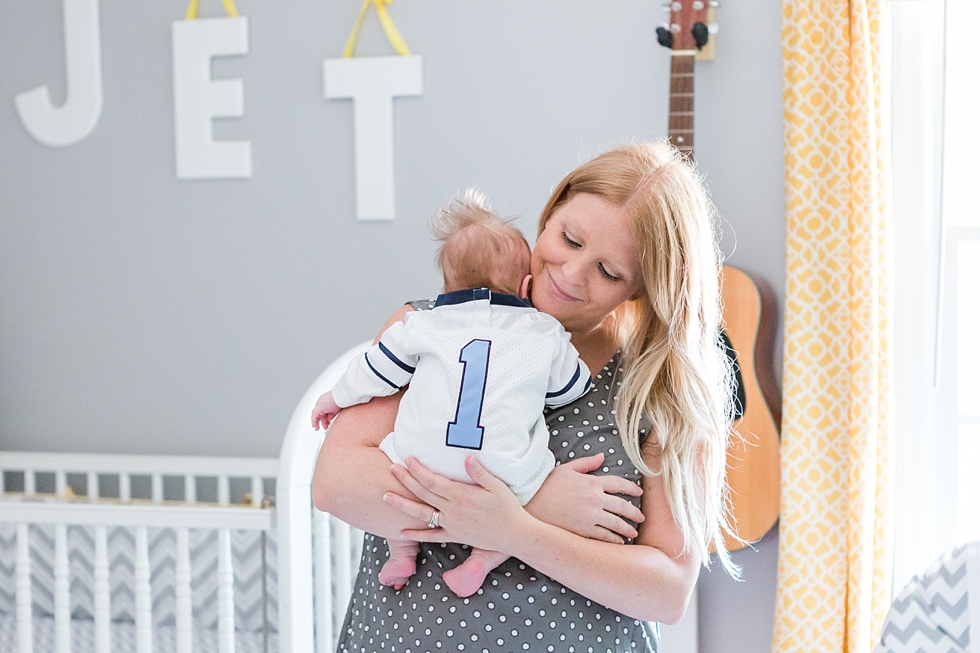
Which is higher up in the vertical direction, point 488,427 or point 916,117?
point 916,117

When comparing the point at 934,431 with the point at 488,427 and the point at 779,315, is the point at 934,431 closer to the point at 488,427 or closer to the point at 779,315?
the point at 779,315

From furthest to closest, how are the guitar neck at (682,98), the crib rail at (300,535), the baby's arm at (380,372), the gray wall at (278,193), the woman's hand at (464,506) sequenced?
1. the gray wall at (278,193)
2. the guitar neck at (682,98)
3. the crib rail at (300,535)
4. the baby's arm at (380,372)
5. the woman's hand at (464,506)

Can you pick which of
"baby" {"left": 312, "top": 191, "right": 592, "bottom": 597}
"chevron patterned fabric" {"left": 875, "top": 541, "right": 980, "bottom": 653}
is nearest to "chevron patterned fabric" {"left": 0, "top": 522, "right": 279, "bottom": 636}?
"baby" {"left": 312, "top": 191, "right": 592, "bottom": 597}

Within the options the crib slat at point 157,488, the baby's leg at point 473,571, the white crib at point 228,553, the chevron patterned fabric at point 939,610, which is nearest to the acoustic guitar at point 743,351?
the white crib at point 228,553

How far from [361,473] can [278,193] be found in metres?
1.53

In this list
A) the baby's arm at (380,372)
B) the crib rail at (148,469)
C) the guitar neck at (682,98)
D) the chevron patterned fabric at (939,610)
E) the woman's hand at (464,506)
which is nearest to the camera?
the chevron patterned fabric at (939,610)

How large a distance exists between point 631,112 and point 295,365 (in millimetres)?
1076

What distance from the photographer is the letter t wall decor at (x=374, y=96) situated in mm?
2287

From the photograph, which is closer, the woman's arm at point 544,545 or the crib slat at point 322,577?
the woman's arm at point 544,545

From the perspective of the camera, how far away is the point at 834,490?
1.99 metres

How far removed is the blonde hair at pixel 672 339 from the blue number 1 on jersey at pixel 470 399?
0.17m

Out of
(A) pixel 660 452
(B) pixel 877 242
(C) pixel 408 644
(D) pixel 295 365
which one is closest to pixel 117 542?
(D) pixel 295 365

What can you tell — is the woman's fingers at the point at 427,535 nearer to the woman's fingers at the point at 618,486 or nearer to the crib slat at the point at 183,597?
the woman's fingers at the point at 618,486

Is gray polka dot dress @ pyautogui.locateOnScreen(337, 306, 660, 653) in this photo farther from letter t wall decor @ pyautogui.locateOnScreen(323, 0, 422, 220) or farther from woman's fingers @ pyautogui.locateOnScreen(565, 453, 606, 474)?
letter t wall decor @ pyautogui.locateOnScreen(323, 0, 422, 220)
